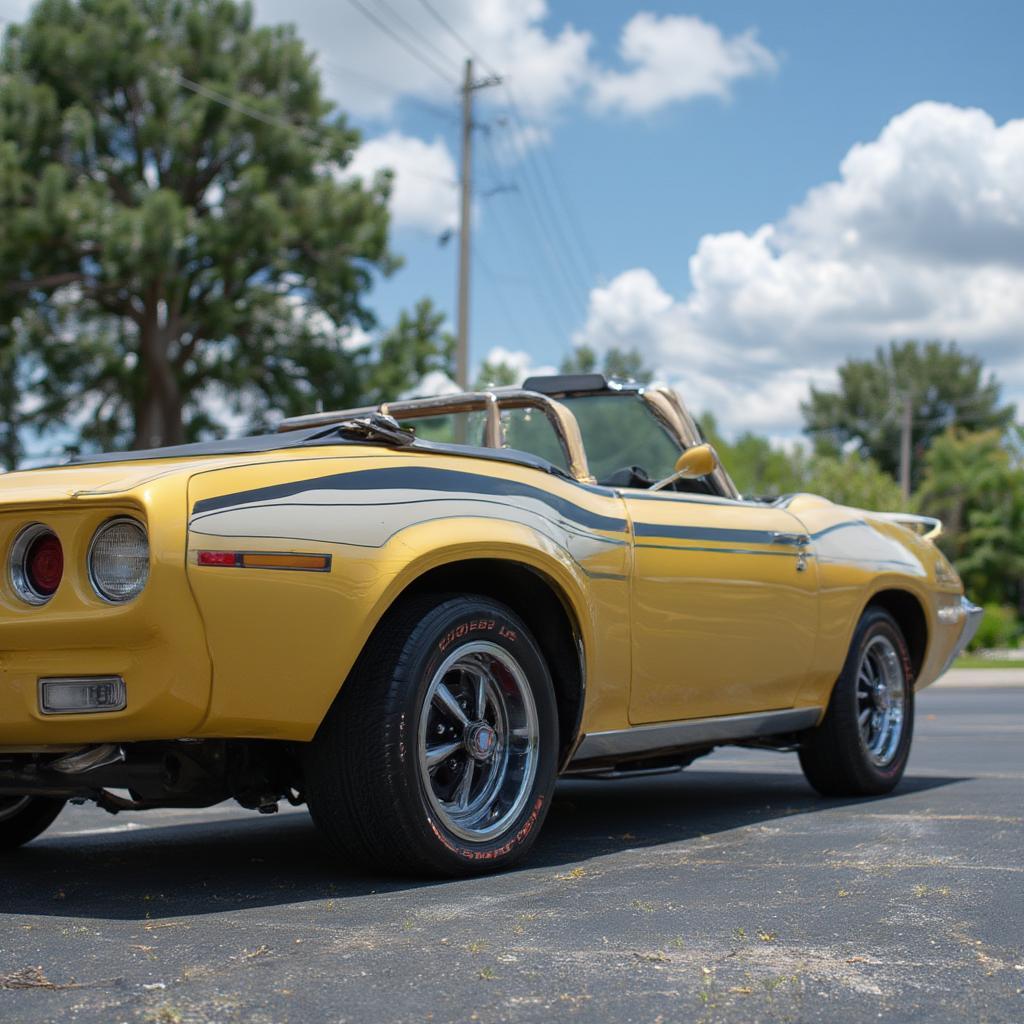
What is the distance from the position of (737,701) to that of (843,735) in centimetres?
88

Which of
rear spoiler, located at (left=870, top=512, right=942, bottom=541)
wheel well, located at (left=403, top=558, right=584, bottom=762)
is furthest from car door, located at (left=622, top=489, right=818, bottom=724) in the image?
rear spoiler, located at (left=870, top=512, right=942, bottom=541)

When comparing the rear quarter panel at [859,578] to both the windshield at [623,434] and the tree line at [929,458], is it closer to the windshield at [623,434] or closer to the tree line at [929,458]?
the windshield at [623,434]

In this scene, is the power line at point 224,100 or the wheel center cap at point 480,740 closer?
the wheel center cap at point 480,740

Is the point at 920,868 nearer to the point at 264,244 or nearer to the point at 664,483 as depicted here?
the point at 664,483

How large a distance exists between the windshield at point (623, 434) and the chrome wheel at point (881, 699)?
1.26 metres

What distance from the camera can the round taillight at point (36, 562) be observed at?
12.4 feet

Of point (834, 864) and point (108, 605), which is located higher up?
point (108, 605)

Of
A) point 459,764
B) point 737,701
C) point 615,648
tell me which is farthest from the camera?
point 737,701

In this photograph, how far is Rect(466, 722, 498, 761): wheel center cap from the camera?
4.25 m

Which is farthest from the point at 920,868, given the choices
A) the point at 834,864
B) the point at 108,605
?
the point at 108,605

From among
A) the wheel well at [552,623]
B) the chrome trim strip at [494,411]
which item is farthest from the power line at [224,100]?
the wheel well at [552,623]

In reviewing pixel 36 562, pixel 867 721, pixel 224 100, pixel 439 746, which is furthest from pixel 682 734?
pixel 224 100

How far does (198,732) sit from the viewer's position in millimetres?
3680

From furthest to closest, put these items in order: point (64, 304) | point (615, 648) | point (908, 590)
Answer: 1. point (64, 304)
2. point (908, 590)
3. point (615, 648)
